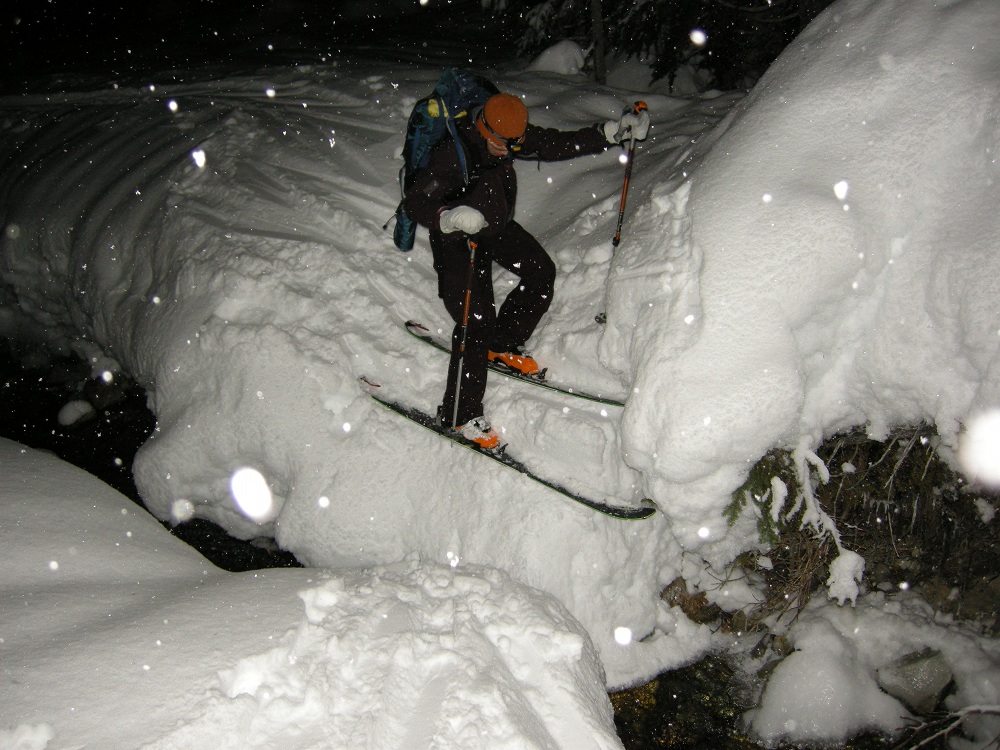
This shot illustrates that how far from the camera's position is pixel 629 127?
177 inches

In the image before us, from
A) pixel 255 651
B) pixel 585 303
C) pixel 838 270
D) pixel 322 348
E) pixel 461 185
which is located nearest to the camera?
pixel 255 651

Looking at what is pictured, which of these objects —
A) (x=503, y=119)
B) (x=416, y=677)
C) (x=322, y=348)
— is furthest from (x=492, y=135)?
(x=416, y=677)

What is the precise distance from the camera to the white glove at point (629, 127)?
4441 millimetres

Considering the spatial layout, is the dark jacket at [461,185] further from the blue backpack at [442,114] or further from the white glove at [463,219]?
the white glove at [463,219]

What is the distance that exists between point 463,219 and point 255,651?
9.78 ft

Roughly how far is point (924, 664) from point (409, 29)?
16399mm

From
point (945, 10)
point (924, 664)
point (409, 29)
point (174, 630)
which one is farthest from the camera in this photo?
point (409, 29)

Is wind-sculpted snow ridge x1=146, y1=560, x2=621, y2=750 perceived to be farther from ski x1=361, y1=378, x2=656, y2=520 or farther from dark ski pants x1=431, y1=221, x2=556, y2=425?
dark ski pants x1=431, y1=221, x2=556, y2=425

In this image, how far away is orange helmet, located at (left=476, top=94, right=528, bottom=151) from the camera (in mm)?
3861

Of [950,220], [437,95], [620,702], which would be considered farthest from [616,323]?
[620,702]

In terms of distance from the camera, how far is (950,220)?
3045mm

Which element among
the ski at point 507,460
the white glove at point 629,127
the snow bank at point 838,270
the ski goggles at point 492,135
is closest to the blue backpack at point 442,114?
the ski goggles at point 492,135

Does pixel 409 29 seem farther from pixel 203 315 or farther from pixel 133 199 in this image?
pixel 203 315

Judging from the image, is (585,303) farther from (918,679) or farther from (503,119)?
(918,679)
